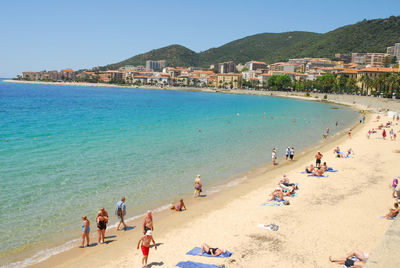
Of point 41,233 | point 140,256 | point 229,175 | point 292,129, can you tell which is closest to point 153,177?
point 229,175

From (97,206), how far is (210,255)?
20.9 ft

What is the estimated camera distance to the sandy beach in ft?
28.8

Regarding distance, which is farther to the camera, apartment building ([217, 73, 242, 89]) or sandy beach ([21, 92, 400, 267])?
apartment building ([217, 73, 242, 89])

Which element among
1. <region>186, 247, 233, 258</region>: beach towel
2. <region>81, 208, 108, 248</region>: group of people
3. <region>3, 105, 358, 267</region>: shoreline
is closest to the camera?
<region>186, 247, 233, 258</region>: beach towel

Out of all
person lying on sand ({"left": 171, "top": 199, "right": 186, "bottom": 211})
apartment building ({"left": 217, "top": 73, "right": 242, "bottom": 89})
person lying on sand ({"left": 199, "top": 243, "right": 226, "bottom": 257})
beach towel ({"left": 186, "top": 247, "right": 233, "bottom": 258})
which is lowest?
person lying on sand ({"left": 171, "top": 199, "right": 186, "bottom": 211})

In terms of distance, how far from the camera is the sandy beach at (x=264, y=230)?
877 cm

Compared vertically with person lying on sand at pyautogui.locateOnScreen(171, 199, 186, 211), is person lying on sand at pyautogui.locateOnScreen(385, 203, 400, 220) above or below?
→ above

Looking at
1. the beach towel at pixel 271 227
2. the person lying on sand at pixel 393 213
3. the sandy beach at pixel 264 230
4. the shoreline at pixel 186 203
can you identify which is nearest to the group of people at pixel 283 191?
the sandy beach at pixel 264 230

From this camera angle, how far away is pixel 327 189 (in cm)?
1500

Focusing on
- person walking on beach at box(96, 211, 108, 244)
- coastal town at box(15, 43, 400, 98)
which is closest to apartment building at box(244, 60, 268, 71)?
coastal town at box(15, 43, 400, 98)

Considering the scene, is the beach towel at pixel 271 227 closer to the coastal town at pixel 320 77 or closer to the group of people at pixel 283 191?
the group of people at pixel 283 191

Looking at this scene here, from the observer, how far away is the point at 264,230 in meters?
10.3

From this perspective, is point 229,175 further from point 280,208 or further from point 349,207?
point 349,207

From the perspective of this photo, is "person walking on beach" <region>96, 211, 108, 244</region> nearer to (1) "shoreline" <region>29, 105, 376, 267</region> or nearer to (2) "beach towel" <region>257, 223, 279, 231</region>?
(1) "shoreline" <region>29, 105, 376, 267</region>
